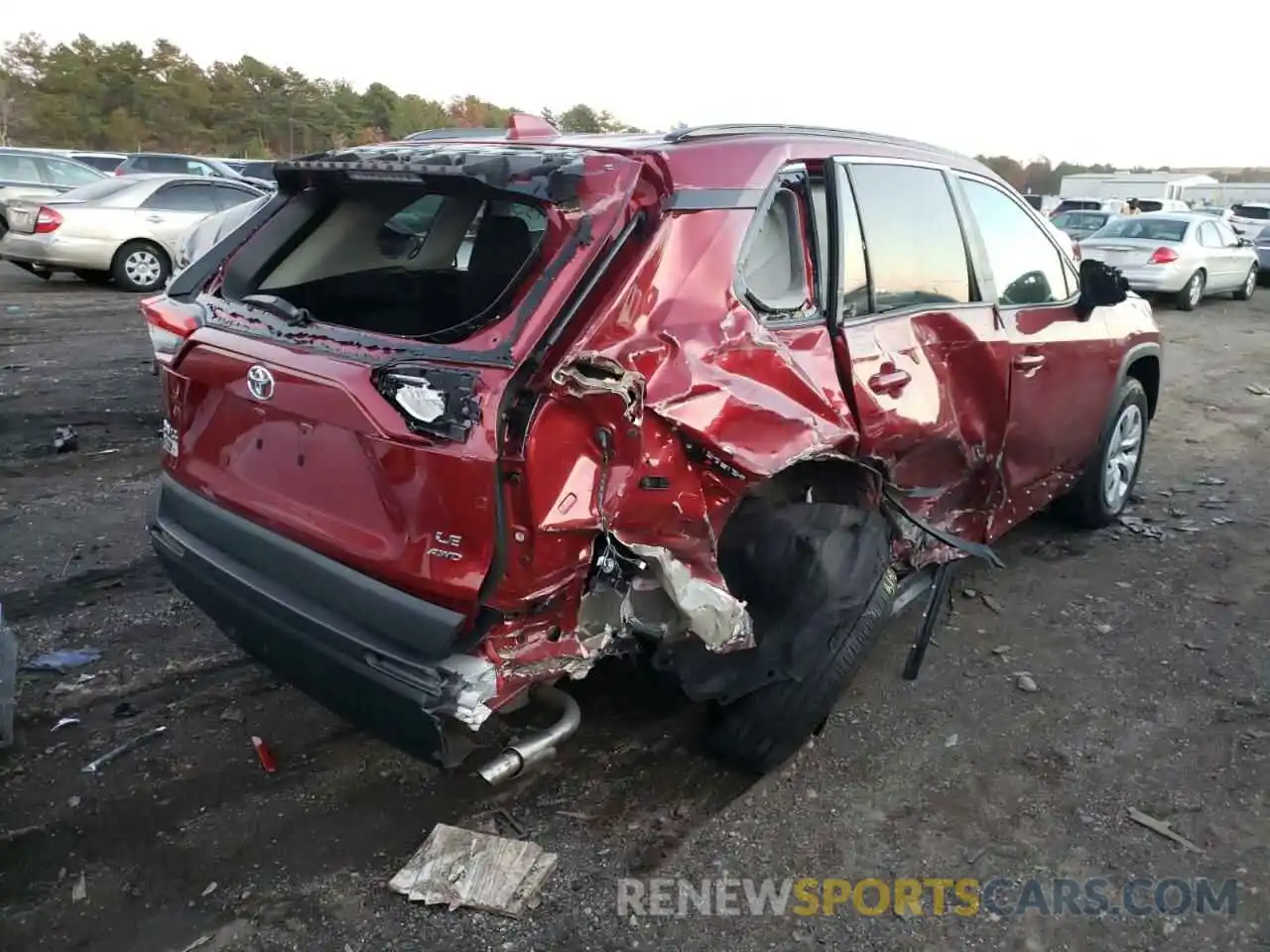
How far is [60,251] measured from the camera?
41.1 ft

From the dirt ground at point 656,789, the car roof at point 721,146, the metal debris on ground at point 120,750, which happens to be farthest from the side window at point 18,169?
the metal debris on ground at point 120,750

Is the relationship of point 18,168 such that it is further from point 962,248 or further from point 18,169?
point 962,248

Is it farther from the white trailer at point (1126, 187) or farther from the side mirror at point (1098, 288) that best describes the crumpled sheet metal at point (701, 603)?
the white trailer at point (1126, 187)

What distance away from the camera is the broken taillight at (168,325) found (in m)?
3.08

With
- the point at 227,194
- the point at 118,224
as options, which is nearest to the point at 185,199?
the point at 227,194

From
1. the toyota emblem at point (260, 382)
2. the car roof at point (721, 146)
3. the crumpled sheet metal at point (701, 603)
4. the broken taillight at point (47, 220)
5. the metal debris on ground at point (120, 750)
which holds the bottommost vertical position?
the metal debris on ground at point (120, 750)

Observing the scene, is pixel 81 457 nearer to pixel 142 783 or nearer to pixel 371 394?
pixel 142 783

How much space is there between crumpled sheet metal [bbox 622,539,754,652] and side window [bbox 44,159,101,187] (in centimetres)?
1824

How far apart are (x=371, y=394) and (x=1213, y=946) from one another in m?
2.51

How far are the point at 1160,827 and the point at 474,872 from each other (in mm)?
2008

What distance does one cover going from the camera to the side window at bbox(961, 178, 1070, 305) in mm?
4066

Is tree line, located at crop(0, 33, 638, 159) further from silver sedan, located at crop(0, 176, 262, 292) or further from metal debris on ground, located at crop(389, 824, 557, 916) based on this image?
metal debris on ground, located at crop(389, 824, 557, 916)

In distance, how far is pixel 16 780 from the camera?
304 centimetres

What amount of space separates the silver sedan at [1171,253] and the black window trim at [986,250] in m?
10.8
